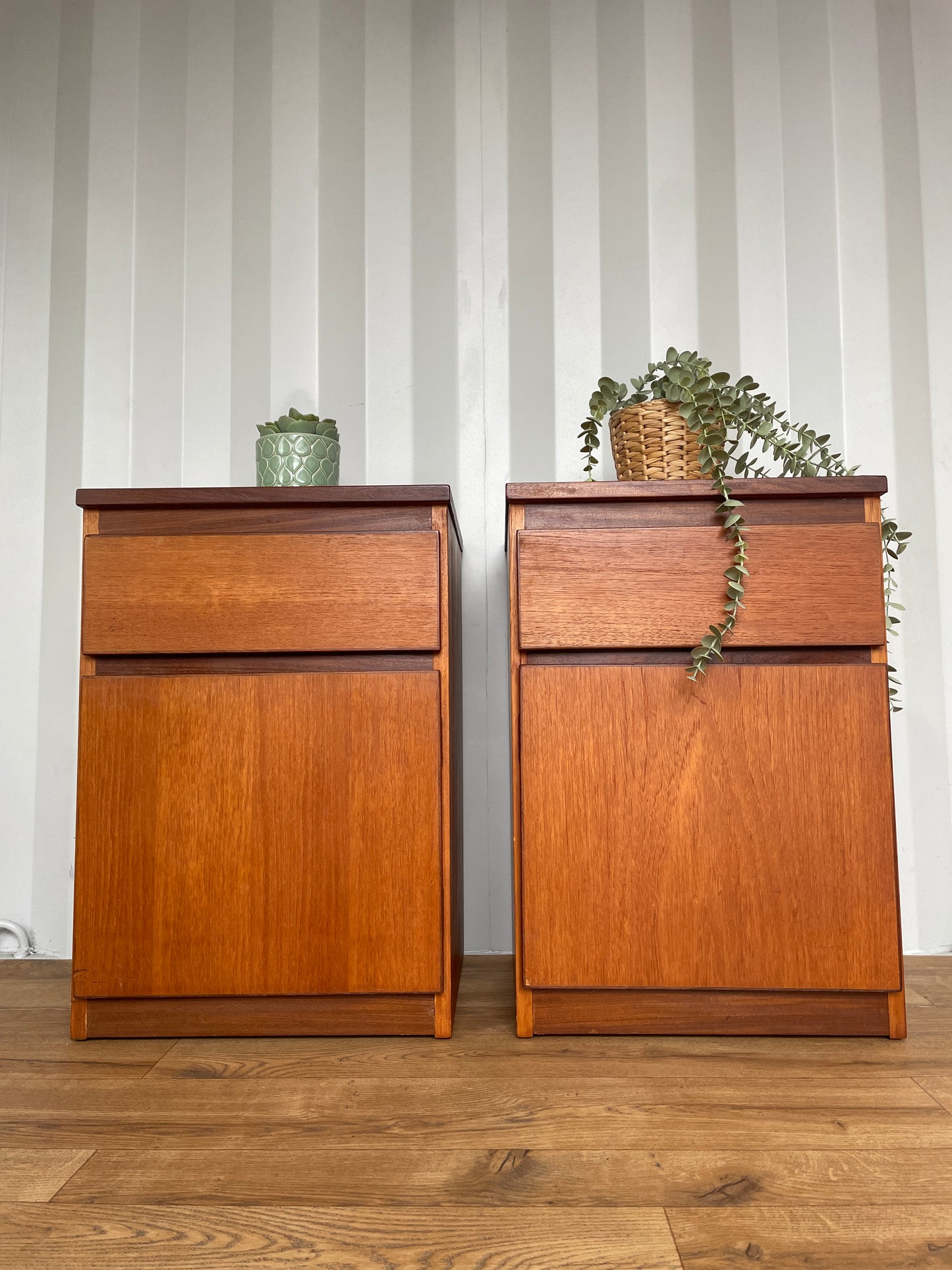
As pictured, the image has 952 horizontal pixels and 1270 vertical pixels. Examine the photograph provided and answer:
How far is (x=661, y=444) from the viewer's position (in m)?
1.24

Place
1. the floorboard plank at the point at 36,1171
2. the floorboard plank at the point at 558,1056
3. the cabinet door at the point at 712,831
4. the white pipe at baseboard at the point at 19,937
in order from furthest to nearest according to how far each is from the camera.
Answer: the white pipe at baseboard at the point at 19,937 → the cabinet door at the point at 712,831 → the floorboard plank at the point at 558,1056 → the floorboard plank at the point at 36,1171

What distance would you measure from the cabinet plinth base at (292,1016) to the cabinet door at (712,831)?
185 mm

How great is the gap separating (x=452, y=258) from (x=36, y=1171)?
5.16 feet

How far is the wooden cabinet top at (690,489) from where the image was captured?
3.72ft

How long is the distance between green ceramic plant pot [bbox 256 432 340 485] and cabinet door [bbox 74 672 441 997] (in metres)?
0.33

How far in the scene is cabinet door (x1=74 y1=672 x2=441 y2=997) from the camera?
113 cm

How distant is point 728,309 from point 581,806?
1.06 metres

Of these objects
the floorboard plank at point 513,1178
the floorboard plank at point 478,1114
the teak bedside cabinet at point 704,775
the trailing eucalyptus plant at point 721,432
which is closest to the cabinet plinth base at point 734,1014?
the teak bedside cabinet at point 704,775

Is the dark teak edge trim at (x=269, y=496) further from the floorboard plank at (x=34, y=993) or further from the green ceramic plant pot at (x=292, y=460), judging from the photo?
Answer: the floorboard plank at (x=34, y=993)

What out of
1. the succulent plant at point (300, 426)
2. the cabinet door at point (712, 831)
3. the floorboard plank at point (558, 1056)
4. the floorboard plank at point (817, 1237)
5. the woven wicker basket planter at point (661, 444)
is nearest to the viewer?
the floorboard plank at point (817, 1237)

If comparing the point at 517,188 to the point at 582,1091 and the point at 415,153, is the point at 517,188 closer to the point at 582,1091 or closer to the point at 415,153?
the point at 415,153

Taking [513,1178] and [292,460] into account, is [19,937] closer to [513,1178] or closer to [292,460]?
[292,460]

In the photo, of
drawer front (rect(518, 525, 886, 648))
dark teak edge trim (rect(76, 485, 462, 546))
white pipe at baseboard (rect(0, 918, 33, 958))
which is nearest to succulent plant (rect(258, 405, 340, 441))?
dark teak edge trim (rect(76, 485, 462, 546))

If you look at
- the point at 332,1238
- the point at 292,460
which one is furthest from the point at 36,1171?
the point at 292,460
